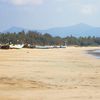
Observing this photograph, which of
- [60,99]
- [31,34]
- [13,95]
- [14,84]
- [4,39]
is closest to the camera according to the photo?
[60,99]

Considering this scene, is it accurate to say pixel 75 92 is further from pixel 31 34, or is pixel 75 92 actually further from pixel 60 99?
pixel 31 34

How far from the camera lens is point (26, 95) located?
10375 mm

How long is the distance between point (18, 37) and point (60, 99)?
15943 cm

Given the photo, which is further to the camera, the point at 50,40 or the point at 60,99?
the point at 50,40

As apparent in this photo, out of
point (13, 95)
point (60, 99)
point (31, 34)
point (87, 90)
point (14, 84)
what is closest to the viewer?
point (60, 99)

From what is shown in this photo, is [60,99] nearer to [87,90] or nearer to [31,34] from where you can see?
[87,90]

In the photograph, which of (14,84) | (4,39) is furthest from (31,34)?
(14,84)

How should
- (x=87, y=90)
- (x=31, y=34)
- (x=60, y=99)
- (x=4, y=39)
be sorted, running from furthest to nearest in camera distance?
(x=31, y=34)
(x=4, y=39)
(x=87, y=90)
(x=60, y=99)

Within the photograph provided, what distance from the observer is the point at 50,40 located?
187 meters

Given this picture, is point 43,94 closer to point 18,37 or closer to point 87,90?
point 87,90

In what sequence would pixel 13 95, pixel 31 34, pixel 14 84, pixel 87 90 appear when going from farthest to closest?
pixel 31 34, pixel 14 84, pixel 87 90, pixel 13 95

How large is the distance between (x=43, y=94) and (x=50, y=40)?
17655cm

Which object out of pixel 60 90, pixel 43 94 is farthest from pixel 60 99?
pixel 60 90

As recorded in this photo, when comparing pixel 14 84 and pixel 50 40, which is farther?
pixel 50 40
